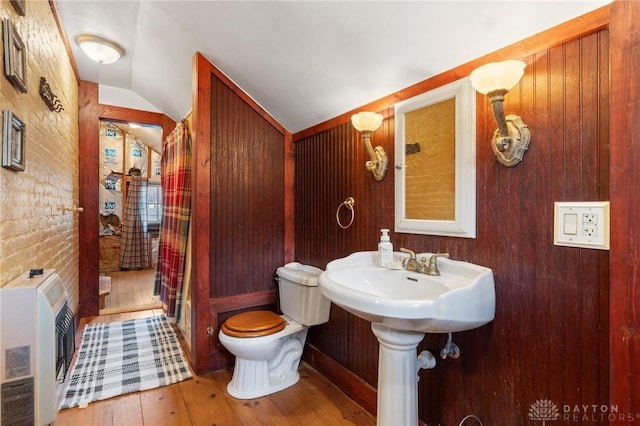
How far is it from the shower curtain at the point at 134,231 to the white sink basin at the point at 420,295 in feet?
17.8

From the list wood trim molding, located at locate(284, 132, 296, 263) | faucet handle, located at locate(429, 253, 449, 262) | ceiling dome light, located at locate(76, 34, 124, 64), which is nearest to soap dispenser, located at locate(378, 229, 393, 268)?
faucet handle, located at locate(429, 253, 449, 262)

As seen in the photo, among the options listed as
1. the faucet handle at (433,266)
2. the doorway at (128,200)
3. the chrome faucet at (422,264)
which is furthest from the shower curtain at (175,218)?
the doorway at (128,200)

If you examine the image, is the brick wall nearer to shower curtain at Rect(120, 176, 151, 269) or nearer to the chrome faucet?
the chrome faucet

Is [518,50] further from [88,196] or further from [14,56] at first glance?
[88,196]

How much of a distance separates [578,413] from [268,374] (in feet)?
5.18

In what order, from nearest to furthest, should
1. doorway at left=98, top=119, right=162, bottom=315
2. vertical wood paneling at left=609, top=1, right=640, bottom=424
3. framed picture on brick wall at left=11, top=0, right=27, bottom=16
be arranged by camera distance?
vertical wood paneling at left=609, top=1, right=640, bottom=424 → framed picture on brick wall at left=11, top=0, right=27, bottom=16 → doorway at left=98, top=119, right=162, bottom=315

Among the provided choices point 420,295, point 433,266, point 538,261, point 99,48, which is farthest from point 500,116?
point 99,48

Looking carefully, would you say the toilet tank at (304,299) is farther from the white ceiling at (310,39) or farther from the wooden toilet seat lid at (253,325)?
the white ceiling at (310,39)

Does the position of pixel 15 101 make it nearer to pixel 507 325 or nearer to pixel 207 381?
pixel 207 381

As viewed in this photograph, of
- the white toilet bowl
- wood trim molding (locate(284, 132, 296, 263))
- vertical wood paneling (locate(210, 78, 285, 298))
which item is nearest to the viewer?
the white toilet bowl

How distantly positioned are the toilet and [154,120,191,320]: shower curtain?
862mm

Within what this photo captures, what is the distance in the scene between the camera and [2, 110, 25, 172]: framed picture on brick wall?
107cm

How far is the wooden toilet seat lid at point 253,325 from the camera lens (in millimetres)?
1901

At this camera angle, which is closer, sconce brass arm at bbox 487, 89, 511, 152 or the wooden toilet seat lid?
sconce brass arm at bbox 487, 89, 511, 152
